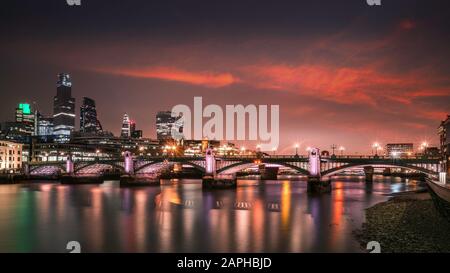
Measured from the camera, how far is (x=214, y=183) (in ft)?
287

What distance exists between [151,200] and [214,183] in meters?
22.6

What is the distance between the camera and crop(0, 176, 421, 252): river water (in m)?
34.0

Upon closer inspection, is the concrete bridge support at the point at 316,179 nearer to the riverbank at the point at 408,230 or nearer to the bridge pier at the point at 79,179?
the riverbank at the point at 408,230

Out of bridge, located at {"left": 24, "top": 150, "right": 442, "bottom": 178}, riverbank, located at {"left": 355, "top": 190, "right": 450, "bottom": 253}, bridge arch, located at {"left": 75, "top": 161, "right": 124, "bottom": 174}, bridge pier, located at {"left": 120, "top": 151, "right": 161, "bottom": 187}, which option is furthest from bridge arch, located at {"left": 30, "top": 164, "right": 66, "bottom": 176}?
riverbank, located at {"left": 355, "top": 190, "right": 450, "bottom": 253}

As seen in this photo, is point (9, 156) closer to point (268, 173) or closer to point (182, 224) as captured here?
point (268, 173)

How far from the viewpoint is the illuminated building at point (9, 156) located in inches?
5167

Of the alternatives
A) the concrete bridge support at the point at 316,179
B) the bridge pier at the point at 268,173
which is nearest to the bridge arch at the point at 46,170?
the bridge pier at the point at 268,173

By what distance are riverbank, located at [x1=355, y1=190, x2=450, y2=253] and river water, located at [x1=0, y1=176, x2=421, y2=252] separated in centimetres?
164

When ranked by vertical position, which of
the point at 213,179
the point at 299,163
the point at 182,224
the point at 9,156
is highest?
the point at 9,156

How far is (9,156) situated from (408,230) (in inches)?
5024

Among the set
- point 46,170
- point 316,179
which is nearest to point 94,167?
point 46,170

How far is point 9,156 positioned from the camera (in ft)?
441

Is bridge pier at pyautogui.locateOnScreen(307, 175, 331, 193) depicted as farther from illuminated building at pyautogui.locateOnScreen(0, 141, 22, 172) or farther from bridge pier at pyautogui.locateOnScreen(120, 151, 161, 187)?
illuminated building at pyautogui.locateOnScreen(0, 141, 22, 172)
